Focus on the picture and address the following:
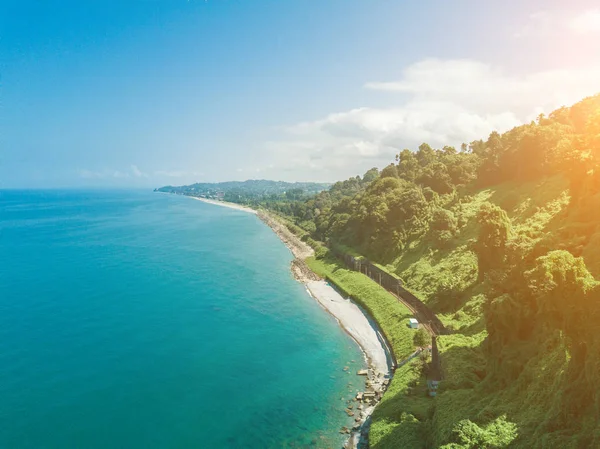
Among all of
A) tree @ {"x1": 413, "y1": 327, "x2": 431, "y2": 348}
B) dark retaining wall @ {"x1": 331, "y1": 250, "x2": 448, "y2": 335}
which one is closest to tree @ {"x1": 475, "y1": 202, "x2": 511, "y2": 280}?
dark retaining wall @ {"x1": 331, "y1": 250, "x2": 448, "y2": 335}

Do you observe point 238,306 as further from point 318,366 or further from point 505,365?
point 505,365

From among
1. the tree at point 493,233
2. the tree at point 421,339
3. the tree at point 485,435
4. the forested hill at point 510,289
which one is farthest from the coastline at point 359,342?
the tree at point 493,233

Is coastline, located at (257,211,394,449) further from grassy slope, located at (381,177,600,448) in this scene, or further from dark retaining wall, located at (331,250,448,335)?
dark retaining wall, located at (331,250,448,335)

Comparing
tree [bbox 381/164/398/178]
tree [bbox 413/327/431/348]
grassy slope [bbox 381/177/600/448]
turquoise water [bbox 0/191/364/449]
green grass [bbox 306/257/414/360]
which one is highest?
tree [bbox 381/164/398/178]

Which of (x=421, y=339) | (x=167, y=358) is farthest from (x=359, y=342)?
(x=167, y=358)

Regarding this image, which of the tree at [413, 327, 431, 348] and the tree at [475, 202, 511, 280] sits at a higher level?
the tree at [475, 202, 511, 280]

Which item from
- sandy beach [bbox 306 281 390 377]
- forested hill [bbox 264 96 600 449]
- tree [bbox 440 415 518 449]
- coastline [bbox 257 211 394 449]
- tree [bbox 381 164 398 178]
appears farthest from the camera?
tree [bbox 381 164 398 178]

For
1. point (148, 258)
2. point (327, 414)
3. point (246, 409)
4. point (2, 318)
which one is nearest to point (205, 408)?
point (246, 409)
